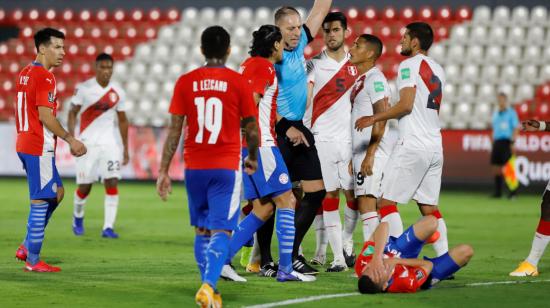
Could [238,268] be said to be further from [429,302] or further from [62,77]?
[62,77]

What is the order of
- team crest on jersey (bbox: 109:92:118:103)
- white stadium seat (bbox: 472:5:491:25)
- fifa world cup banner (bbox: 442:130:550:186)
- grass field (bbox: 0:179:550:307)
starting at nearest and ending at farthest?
grass field (bbox: 0:179:550:307), team crest on jersey (bbox: 109:92:118:103), fifa world cup banner (bbox: 442:130:550:186), white stadium seat (bbox: 472:5:491:25)

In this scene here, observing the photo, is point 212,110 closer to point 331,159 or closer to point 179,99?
point 179,99

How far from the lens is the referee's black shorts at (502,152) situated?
2036cm

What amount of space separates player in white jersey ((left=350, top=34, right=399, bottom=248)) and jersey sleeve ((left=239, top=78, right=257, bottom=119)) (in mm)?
2455

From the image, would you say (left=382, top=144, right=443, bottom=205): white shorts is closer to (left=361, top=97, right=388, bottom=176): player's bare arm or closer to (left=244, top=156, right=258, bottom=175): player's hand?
(left=361, top=97, right=388, bottom=176): player's bare arm

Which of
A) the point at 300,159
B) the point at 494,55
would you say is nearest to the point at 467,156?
the point at 494,55

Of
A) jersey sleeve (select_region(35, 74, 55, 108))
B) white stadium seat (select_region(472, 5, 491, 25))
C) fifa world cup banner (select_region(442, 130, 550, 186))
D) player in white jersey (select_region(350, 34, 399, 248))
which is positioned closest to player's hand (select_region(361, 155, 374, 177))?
player in white jersey (select_region(350, 34, 399, 248))

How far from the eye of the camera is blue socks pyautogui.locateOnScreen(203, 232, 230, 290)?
6.82 metres

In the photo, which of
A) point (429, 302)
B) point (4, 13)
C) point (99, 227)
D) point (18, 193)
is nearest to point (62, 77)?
point (4, 13)

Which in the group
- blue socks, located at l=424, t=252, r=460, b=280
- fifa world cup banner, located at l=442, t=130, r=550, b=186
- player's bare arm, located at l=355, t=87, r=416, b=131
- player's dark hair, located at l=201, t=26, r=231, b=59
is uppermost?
player's dark hair, located at l=201, t=26, r=231, b=59

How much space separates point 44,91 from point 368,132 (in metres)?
3.23

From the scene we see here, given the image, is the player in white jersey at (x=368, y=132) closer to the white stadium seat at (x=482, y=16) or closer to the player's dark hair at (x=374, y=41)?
the player's dark hair at (x=374, y=41)

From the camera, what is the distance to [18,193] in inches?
789

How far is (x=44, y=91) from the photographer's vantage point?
8.90 meters
